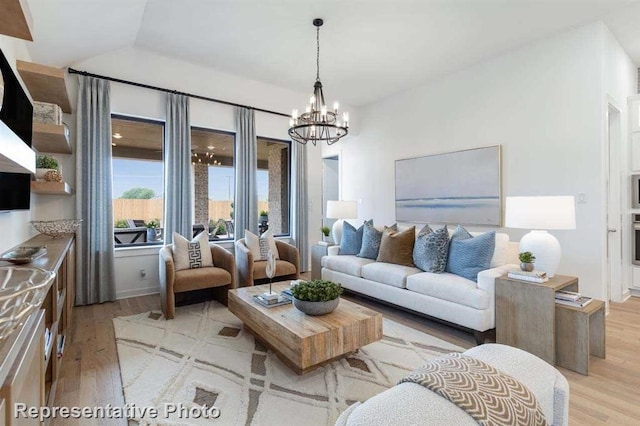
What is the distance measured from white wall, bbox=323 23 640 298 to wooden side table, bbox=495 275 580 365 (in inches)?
54.7

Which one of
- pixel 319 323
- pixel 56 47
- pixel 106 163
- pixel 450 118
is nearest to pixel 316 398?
pixel 319 323

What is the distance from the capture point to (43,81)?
292 centimetres

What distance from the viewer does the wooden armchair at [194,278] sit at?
11.1ft

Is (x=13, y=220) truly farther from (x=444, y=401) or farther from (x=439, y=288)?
(x=439, y=288)

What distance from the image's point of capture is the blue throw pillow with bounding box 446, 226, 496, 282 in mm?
3037

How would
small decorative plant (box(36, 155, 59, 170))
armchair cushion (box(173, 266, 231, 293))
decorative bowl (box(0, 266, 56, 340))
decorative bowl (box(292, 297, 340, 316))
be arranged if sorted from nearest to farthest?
decorative bowl (box(0, 266, 56, 340)), decorative bowl (box(292, 297, 340, 316)), small decorative plant (box(36, 155, 59, 170)), armchair cushion (box(173, 266, 231, 293))

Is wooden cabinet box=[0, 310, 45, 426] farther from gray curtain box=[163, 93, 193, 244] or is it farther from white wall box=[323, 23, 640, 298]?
white wall box=[323, 23, 640, 298]

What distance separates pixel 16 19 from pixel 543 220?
11.0 ft

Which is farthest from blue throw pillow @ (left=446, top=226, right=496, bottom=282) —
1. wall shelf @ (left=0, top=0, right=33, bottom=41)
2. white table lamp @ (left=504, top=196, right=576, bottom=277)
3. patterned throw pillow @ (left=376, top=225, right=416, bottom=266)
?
wall shelf @ (left=0, top=0, right=33, bottom=41)

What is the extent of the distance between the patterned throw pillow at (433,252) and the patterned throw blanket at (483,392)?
229 cm

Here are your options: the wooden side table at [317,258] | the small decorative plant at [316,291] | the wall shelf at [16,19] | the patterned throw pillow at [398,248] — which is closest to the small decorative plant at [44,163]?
the wall shelf at [16,19]

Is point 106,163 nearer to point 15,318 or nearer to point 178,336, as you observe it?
point 178,336

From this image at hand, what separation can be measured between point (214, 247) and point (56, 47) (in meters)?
2.70

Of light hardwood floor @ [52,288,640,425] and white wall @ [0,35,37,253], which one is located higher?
white wall @ [0,35,37,253]
